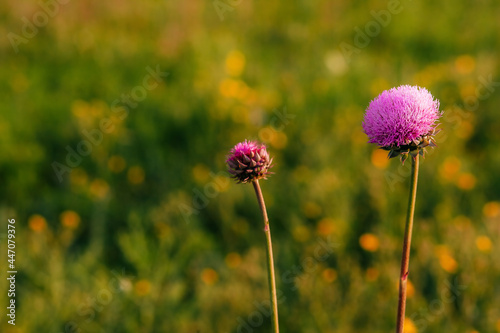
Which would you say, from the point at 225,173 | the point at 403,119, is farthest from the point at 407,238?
the point at 225,173

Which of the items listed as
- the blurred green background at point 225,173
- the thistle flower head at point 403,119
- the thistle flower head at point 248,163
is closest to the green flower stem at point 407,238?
the thistle flower head at point 403,119

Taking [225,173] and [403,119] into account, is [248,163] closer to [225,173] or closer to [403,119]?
[403,119]

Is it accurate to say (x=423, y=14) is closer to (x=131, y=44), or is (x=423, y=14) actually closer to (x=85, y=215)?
(x=131, y=44)

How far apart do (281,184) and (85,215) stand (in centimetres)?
117

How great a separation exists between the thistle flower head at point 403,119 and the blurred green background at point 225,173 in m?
1.28

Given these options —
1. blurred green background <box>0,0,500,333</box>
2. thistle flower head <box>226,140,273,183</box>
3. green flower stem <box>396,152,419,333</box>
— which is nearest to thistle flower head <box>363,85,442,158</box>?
green flower stem <box>396,152,419,333</box>

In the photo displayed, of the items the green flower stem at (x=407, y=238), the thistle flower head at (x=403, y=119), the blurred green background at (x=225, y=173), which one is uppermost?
the blurred green background at (x=225, y=173)

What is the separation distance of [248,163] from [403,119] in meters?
0.31

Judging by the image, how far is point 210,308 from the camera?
2426mm

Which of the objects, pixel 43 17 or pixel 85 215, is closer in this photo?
pixel 85 215

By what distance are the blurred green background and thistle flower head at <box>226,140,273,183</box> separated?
125cm

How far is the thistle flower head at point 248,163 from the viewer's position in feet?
3.70

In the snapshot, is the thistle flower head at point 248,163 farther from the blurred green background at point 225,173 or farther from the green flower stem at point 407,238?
the blurred green background at point 225,173

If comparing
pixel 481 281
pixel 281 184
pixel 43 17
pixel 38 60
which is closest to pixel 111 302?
pixel 281 184
